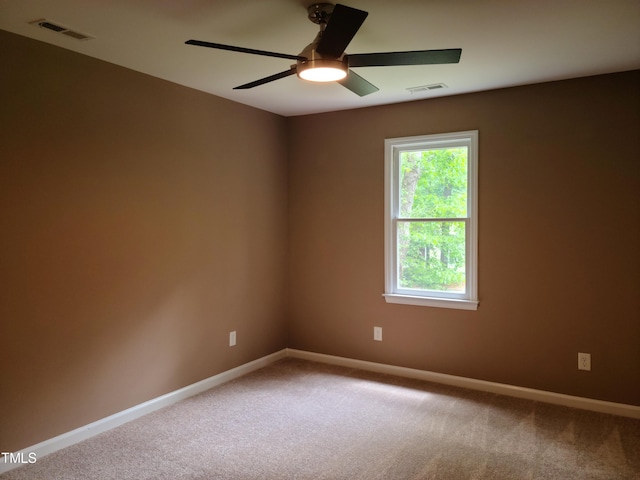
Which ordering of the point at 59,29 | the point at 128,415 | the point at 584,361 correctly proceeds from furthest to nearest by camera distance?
the point at 584,361
the point at 128,415
the point at 59,29

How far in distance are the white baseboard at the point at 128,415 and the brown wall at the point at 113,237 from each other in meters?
0.05

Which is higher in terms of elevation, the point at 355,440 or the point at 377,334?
the point at 377,334

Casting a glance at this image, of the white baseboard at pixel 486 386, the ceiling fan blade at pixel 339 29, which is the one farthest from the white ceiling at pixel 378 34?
the white baseboard at pixel 486 386

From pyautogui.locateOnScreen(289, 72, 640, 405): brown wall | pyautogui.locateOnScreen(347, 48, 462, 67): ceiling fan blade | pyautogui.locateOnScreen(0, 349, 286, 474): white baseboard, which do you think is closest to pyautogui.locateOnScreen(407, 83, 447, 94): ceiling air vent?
pyautogui.locateOnScreen(289, 72, 640, 405): brown wall

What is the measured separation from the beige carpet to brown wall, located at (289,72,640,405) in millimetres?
362

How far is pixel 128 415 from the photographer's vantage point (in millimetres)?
3287

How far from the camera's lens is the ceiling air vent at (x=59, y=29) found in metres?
2.49

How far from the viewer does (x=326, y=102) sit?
164 inches

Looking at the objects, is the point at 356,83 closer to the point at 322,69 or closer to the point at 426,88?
the point at 322,69

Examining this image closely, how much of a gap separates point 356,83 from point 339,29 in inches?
28.3

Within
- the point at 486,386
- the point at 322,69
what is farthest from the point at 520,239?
the point at 322,69

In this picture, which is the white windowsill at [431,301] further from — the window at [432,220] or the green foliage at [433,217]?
the green foliage at [433,217]

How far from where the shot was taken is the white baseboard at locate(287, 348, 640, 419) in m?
3.40

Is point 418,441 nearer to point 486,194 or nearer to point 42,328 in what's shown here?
point 486,194
